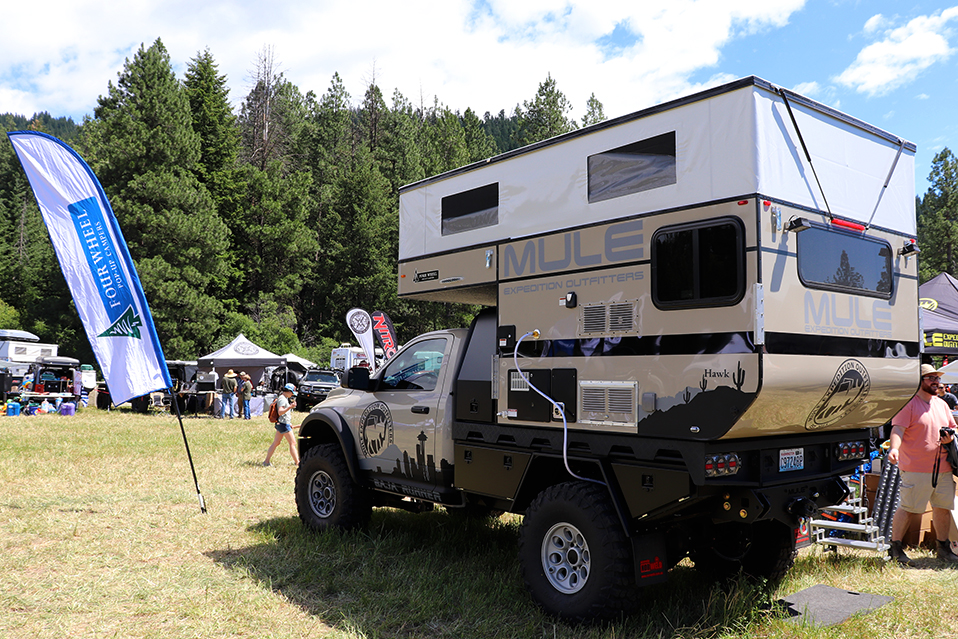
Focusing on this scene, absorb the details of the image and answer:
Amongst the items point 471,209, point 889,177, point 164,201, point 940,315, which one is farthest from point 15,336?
point 889,177

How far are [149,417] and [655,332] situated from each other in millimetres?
20137

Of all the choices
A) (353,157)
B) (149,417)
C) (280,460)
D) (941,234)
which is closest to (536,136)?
(353,157)

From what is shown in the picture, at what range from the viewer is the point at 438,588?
5.10 m

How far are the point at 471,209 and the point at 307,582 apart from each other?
320 cm

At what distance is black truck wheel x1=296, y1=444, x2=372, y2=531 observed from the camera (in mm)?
6277

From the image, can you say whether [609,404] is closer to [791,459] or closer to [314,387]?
[791,459]

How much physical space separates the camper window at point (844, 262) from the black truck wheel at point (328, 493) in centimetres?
420

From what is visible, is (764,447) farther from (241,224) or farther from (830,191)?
(241,224)

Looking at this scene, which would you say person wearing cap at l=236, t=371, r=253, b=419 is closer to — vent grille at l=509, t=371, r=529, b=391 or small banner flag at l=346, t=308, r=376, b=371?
small banner flag at l=346, t=308, r=376, b=371

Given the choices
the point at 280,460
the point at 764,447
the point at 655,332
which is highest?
the point at 655,332

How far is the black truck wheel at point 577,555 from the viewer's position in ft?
13.5

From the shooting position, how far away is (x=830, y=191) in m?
4.44

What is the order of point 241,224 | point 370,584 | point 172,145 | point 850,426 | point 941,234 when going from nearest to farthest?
point 850,426, point 370,584, point 172,145, point 241,224, point 941,234

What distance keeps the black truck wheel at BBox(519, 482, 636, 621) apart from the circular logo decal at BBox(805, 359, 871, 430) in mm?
1406
